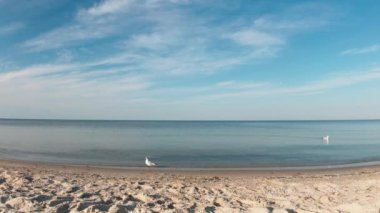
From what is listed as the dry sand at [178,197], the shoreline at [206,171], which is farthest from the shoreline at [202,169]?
the dry sand at [178,197]

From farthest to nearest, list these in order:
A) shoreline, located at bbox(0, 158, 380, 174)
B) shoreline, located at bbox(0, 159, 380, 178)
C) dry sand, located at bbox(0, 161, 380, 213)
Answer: shoreline, located at bbox(0, 158, 380, 174) < shoreline, located at bbox(0, 159, 380, 178) < dry sand, located at bbox(0, 161, 380, 213)

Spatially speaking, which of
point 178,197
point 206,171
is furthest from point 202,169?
point 178,197

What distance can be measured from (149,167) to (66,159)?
6.44 meters

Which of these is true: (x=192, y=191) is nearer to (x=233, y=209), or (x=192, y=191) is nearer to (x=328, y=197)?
(x=233, y=209)

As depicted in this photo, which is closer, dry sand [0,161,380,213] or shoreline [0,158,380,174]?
dry sand [0,161,380,213]

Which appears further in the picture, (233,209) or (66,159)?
(66,159)

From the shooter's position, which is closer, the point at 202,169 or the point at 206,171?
the point at 206,171

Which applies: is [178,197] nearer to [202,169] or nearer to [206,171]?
Answer: [206,171]

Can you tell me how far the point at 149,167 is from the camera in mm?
19797

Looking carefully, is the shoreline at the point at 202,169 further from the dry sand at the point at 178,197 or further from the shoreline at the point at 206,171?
the dry sand at the point at 178,197

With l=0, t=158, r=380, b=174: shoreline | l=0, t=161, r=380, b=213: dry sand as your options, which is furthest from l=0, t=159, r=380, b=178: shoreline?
l=0, t=161, r=380, b=213: dry sand

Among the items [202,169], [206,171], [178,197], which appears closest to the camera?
[178,197]

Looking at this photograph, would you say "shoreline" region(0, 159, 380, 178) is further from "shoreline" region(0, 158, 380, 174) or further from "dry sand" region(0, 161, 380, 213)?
"dry sand" region(0, 161, 380, 213)

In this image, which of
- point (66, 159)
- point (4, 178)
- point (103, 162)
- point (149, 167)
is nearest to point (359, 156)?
point (149, 167)
